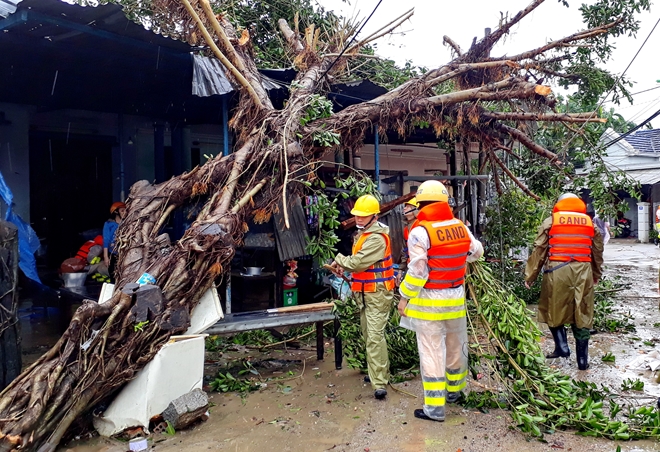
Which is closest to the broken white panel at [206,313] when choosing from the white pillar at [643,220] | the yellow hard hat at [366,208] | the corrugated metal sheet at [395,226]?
the yellow hard hat at [366,208]

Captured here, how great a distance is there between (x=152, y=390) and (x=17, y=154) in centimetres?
553

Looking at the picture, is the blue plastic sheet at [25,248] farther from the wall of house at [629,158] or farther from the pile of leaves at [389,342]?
the wall of house at [629,158]

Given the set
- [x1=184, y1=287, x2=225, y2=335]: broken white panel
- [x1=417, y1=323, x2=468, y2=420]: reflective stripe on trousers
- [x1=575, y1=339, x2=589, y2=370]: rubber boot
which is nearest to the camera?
[x1=417, y1=323, x2=468, y2=420]: reflective stripe on trousers

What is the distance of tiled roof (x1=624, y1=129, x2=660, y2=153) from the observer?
28594mm

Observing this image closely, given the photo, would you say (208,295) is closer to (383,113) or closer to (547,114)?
(383,113)

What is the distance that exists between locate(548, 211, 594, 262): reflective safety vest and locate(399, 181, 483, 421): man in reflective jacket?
5.98ft

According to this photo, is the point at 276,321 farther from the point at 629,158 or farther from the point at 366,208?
the point at 629,158

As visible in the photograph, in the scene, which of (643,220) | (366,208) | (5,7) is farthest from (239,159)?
(643,220)

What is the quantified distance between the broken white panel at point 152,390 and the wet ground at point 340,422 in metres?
0.16

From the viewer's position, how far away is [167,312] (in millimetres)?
Answer: 4340

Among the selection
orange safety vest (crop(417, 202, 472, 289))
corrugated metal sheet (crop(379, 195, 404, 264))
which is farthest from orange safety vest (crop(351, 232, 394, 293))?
corrugated metal sheet (crop(379, 195, 404, 264))

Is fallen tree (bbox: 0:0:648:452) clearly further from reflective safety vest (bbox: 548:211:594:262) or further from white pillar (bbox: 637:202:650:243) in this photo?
white pillar (bbox: 637:202:650:243)

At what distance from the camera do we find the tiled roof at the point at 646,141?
2859 centimetres

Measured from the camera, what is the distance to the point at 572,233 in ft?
18.6
